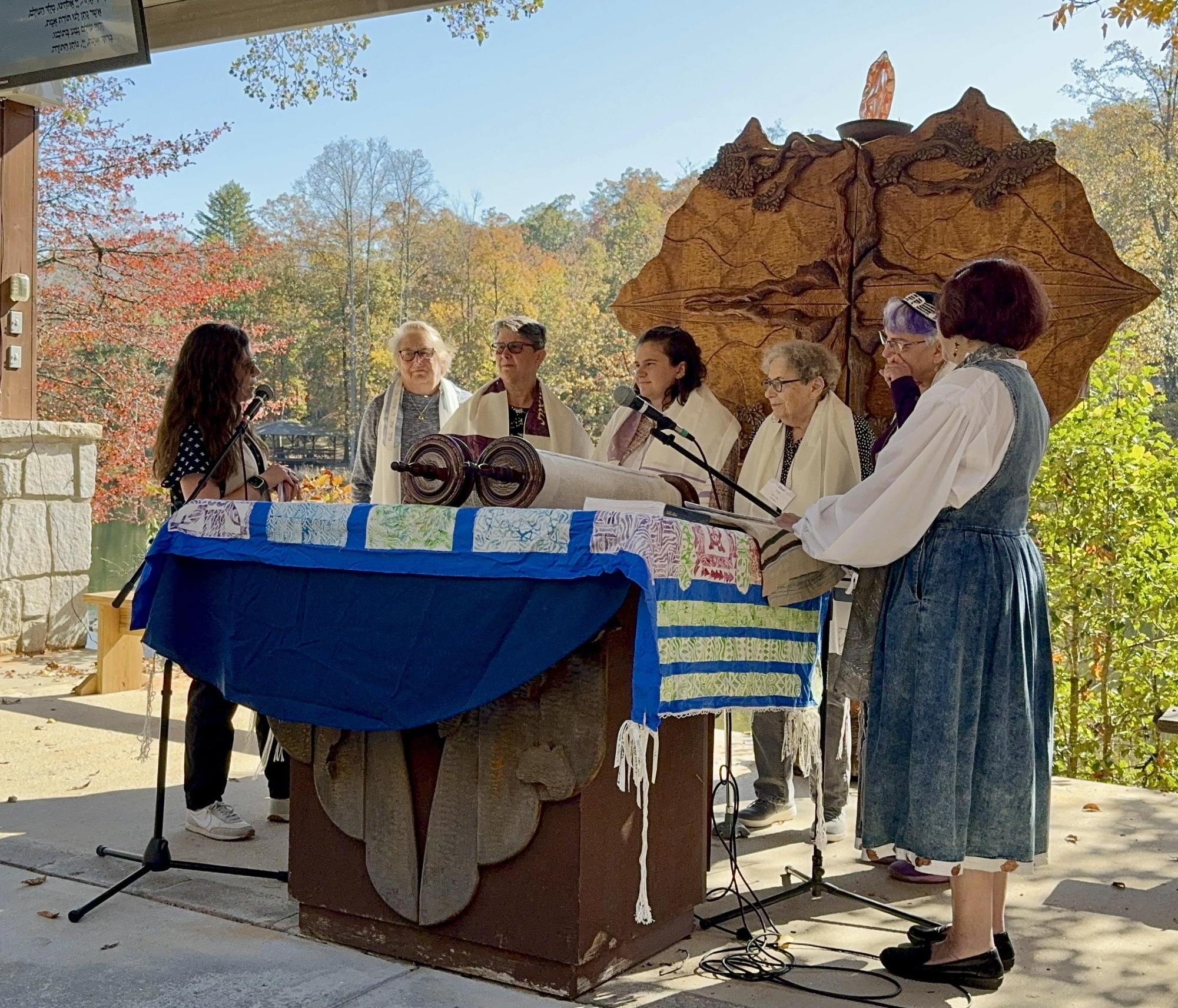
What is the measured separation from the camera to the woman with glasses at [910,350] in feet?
12.3

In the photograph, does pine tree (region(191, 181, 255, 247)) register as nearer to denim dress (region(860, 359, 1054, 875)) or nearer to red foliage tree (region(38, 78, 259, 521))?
red foliage tree (region(38, 78, 259, 521))

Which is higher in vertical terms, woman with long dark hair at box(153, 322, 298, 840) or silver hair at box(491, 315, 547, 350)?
silver hair at box(491, 315, 547, 350)

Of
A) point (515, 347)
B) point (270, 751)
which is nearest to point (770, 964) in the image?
point (270, 751)

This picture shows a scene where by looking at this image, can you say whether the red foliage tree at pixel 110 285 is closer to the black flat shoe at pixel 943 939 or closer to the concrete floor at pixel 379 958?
the concrete floor at pixel 379 958

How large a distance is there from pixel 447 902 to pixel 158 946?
73 cm

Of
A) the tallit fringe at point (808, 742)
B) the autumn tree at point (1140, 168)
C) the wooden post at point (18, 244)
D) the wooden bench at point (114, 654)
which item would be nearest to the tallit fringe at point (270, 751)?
the tallit fringe at point (808, 742)

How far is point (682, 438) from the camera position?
3984mm

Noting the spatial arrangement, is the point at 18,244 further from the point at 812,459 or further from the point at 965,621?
the point at 965,621

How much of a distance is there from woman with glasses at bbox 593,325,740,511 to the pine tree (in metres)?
36.2

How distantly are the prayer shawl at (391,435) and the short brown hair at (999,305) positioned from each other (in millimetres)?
2108

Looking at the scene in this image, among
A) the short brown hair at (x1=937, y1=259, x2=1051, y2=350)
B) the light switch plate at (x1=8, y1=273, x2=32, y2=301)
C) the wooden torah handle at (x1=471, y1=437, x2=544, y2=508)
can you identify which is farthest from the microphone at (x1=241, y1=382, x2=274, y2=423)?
the light switch plate at (x1=8, y1=273, x2=32, y2=301)

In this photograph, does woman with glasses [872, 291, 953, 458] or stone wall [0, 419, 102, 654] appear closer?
woman with glasses [872, 291, 953, 458]

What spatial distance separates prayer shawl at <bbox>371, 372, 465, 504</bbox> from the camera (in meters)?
4.54

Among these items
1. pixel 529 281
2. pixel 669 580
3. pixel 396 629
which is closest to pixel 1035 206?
pixel 669 580
